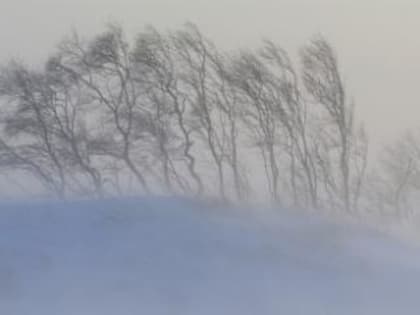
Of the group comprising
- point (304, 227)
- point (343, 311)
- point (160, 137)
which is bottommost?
point (343, 311)

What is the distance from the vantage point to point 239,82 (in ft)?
101

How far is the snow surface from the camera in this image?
1448 centimetres

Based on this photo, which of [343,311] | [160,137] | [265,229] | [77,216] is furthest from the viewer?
[160,137]

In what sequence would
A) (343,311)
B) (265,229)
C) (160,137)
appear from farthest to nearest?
(160,137) < (265,229) < (343,311)

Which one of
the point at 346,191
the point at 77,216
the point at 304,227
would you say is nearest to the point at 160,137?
the point at 346,191

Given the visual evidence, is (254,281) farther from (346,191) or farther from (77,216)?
(346,191)

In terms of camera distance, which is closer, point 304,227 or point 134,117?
point 304,227

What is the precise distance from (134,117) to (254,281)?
1444cm

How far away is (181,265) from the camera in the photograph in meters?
15.7

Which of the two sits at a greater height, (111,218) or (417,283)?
(111,218)

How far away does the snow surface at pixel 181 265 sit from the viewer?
1448 cm

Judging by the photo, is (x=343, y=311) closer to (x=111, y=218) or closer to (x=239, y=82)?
(x=111, y=218)

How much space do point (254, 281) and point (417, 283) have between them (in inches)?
111

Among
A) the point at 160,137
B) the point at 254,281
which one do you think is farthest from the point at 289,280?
the point at 160,137
